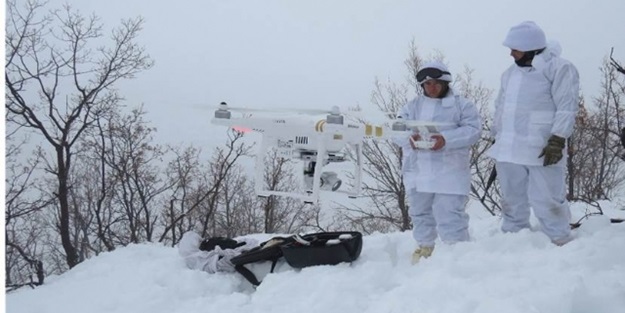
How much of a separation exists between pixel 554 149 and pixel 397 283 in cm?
122

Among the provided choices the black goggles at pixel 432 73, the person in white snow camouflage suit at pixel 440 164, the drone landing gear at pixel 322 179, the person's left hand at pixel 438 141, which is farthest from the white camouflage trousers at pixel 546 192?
the drone landing gear at pixel 322 179

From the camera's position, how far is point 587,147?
15727mm

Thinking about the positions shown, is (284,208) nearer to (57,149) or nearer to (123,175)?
(123,175)

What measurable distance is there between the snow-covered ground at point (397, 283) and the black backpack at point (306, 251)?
0.10m

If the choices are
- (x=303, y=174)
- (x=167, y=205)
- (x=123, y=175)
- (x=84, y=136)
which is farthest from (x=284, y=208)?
(x=303, y=174)

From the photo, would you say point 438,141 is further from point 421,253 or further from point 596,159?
point 596,159

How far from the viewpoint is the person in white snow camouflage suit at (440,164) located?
3.93 meters

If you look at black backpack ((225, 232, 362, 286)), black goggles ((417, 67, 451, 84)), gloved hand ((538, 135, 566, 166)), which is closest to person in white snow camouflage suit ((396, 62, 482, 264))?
black goggles ((417, 67, 451, 84))

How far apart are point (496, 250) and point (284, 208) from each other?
64.1ft

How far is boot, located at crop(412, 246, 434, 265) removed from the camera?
3787 mm

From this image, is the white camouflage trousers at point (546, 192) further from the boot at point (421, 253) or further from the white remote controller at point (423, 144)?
the boot at point (421, 253)

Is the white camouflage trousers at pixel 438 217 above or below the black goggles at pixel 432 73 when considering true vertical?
below

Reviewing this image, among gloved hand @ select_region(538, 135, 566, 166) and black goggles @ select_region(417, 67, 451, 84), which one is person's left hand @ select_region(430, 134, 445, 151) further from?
gloved hand @ select_region(538, 135, 566, 166)

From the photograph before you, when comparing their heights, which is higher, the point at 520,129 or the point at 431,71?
the point at 431,71
